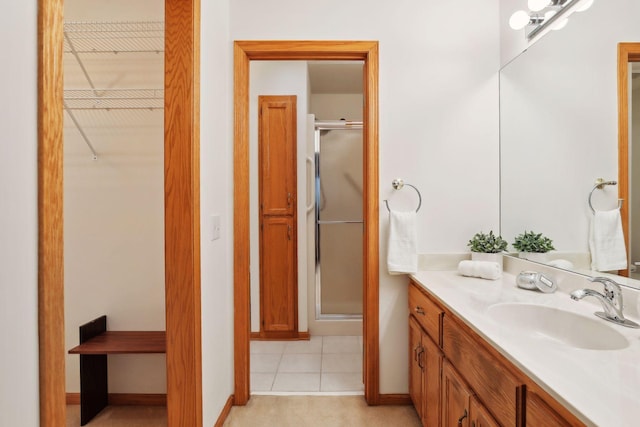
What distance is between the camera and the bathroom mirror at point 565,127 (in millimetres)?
1339

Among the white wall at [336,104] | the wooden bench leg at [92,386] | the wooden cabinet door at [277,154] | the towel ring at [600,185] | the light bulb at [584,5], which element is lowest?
the wooden bench leg at [92,386]

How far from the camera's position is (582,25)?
1494 mm

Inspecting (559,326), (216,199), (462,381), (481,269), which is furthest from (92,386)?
(559,326)

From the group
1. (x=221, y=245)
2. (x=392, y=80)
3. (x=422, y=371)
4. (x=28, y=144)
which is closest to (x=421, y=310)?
(x=422, y=371)

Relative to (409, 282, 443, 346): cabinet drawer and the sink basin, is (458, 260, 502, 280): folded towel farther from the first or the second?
the sink basin

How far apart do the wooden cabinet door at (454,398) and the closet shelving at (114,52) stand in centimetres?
203

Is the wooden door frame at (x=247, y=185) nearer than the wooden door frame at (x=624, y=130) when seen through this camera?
No

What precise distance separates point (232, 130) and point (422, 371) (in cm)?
169

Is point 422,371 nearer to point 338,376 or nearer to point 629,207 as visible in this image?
point 338,376

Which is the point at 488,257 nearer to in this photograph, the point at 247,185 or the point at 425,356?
the point at 425,356

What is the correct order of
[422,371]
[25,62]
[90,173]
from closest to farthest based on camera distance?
[25,62] → [422,371] → [90,173]

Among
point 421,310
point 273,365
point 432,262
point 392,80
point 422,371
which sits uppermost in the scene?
point 392,80

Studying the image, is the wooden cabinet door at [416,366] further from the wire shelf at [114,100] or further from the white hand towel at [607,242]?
the wire shelf at [114,100]

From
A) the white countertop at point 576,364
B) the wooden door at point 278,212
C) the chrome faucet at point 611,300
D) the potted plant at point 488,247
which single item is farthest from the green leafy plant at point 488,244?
the wooden door at point 278,212
